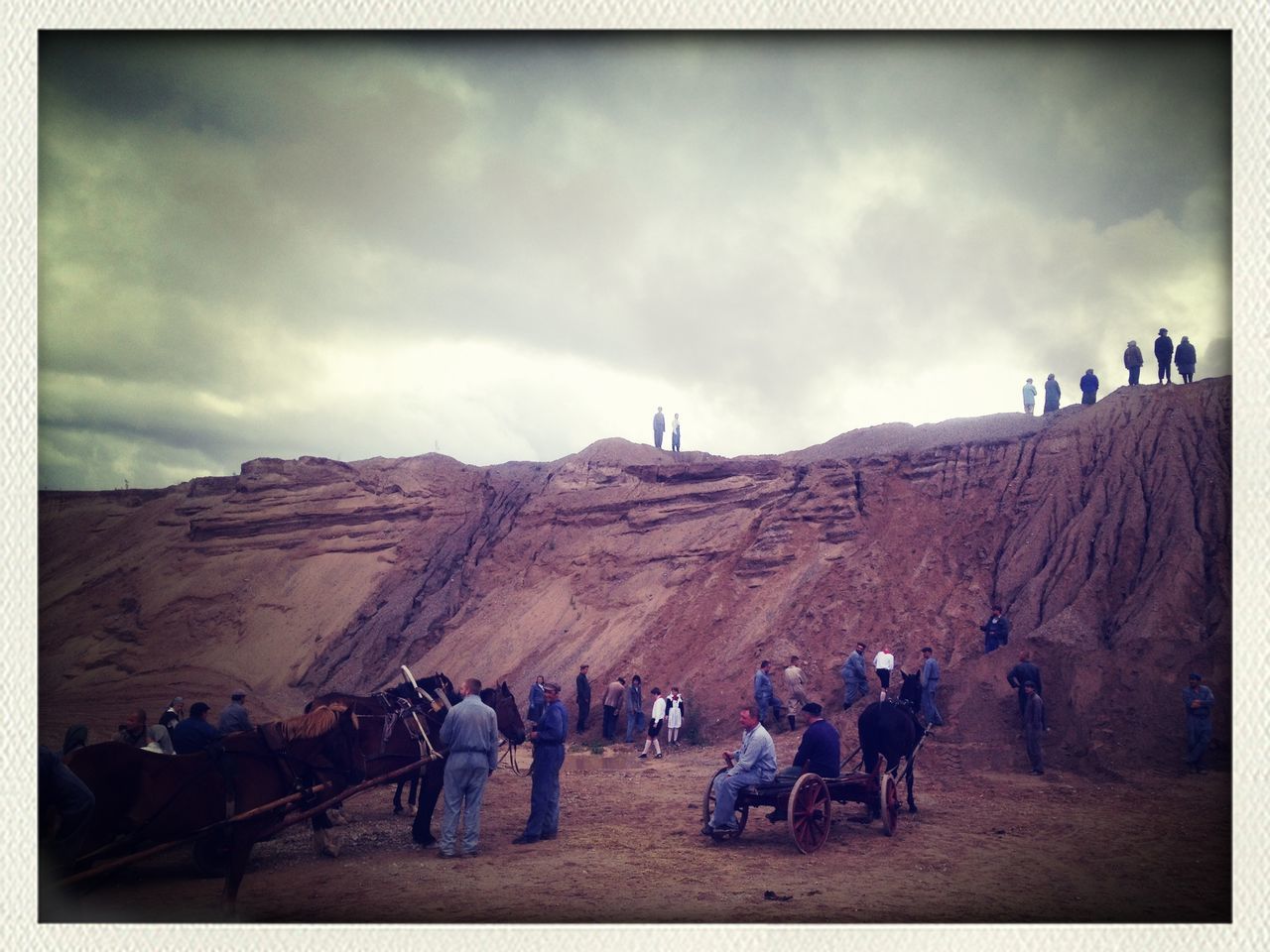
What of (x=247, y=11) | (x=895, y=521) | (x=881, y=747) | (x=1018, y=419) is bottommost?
(x=881, y=747)

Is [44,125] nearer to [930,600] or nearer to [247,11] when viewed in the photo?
[247,11]

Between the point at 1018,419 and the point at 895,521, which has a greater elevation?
the point at 1018,419

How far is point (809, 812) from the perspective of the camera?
10531mm

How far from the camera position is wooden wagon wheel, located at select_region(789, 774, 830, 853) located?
1033cm

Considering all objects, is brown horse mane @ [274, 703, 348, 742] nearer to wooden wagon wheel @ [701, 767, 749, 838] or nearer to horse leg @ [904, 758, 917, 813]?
wooden wagon wheel @ [701, 767, 749, 838]

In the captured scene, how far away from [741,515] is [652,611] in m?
Answer: 4.27

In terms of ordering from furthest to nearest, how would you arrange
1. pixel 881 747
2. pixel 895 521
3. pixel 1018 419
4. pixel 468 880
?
pixel 1018 419 → pixel 895 521 → pixel 881 747 → pixel 468 880

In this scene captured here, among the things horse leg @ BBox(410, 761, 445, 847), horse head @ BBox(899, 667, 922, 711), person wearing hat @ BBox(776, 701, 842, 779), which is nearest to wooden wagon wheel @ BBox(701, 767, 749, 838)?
person wearing hat @ BBox(776, 701, 842, 779)

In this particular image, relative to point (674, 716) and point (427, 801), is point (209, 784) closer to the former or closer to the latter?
point (427, 801)

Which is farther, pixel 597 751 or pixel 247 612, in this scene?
pixel 247 612

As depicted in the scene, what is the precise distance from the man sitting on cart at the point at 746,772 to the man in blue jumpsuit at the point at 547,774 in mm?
1958

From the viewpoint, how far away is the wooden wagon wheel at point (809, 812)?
10.3m

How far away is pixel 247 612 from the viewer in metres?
33.4

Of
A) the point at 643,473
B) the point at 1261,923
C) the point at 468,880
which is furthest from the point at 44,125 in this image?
the point at 643,473
